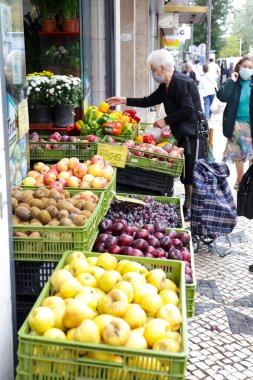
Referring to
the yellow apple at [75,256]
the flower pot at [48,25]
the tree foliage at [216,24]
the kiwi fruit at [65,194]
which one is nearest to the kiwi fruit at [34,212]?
the kiwi fruit at [65,194]

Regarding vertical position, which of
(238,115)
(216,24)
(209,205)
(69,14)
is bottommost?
(209,205)

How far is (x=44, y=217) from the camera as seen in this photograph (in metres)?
3.34

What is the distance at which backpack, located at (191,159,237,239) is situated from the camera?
5586mm

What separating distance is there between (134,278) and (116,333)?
0.52 meters

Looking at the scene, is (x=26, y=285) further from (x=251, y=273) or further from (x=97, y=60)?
(x=97, y=60)

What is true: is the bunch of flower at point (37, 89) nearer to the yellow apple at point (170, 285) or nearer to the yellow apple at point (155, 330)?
the yellow apple at point (170, 285)

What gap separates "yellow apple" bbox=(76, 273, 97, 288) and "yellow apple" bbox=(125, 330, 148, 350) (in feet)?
1.49

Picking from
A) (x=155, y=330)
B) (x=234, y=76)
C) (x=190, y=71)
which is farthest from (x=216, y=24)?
(x=155, y=330)

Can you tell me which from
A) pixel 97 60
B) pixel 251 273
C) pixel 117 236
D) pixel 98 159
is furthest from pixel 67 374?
pixel 97 60

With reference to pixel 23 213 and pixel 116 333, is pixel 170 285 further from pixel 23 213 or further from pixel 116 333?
pixel 23 213

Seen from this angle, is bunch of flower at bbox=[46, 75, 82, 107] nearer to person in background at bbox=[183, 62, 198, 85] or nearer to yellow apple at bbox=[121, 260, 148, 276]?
yellow apple at bbox=[121, 260, 148, 276]

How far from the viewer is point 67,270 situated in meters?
2.72

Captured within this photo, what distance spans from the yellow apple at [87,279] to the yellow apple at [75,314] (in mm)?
305

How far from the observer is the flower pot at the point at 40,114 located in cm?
662
